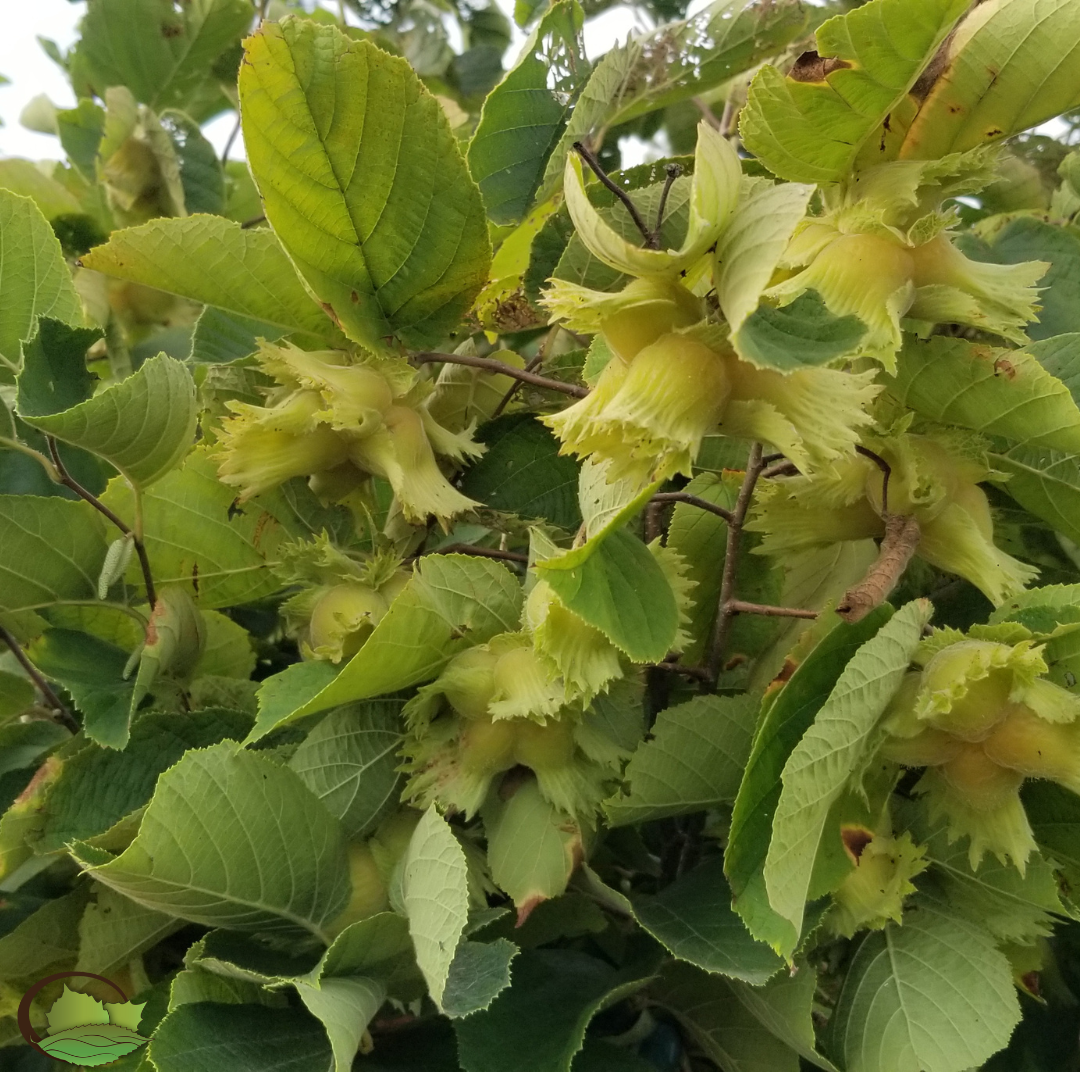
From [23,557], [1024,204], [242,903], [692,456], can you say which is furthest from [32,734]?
[1024,204]

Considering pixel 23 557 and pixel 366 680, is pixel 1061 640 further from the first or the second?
pixel 23 557

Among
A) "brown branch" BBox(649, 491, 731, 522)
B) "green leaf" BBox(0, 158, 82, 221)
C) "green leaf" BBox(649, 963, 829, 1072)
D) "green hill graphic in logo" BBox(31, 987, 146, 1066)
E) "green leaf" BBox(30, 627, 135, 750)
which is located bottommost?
"green leaf" BBox(649, 963, 829, 1072)

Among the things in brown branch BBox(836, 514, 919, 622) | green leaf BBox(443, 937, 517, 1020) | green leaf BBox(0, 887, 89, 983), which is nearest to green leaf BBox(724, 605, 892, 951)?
brown branch BBox(836, 514, 919, 622)

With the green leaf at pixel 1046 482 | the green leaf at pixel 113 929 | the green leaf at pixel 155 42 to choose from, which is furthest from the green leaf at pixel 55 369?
the green leaf at pixel 155 42

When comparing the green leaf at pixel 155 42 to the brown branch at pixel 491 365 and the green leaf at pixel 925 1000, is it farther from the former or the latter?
the green leaf at pixel 925 1000

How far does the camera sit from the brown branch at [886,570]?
17.9 inches

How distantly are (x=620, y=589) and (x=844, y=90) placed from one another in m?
0.23

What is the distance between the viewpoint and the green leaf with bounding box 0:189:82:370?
64cm

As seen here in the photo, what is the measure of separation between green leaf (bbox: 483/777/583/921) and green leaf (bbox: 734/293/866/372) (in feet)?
0.84

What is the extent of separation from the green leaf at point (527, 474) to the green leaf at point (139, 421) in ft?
0.60

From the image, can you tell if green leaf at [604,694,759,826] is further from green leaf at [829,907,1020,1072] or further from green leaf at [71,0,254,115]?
green leaf at [71,0,254,115]

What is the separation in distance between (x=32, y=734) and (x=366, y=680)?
0.33 meters

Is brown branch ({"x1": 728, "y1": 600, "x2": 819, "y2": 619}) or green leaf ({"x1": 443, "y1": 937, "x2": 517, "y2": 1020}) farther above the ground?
brown branch ({"x1": 728, "y1": 600, "x2": 819, "y2": 619})

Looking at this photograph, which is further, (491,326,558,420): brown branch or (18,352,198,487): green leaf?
(491,326,558,420): brown branch
